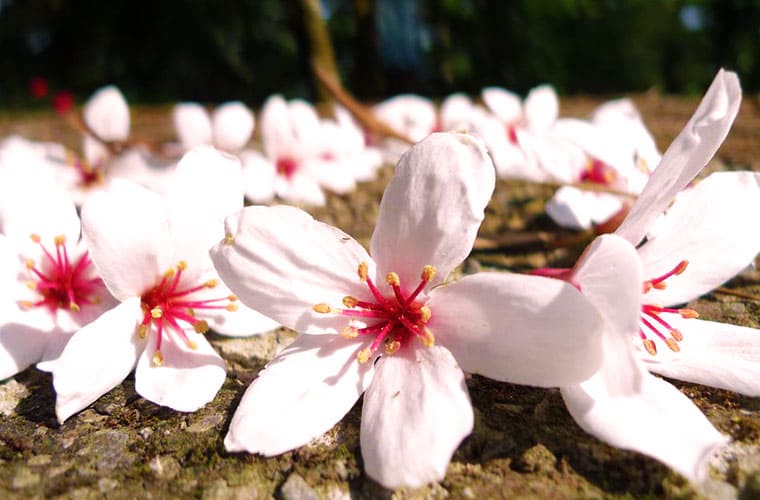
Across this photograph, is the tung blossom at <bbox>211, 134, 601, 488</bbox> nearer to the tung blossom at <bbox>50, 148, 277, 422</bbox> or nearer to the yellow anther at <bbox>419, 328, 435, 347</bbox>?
the yellow anther at <bbox>419, 328, 435, 347</bbox>

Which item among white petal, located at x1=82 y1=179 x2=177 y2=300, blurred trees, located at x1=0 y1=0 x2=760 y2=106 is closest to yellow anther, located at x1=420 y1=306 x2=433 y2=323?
white petal, located at x1=82 y1=179 x2=177 y2=300

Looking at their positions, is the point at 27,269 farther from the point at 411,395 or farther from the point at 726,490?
the point at 726,490

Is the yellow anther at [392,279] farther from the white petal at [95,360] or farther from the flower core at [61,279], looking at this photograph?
the flower core at [61,279]

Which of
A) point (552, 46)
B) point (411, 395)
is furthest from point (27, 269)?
point (552, 46)

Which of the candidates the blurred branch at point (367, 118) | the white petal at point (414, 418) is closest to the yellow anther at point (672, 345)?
the white petal at point (414, 418)

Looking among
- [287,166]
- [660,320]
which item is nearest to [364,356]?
[660,320]
